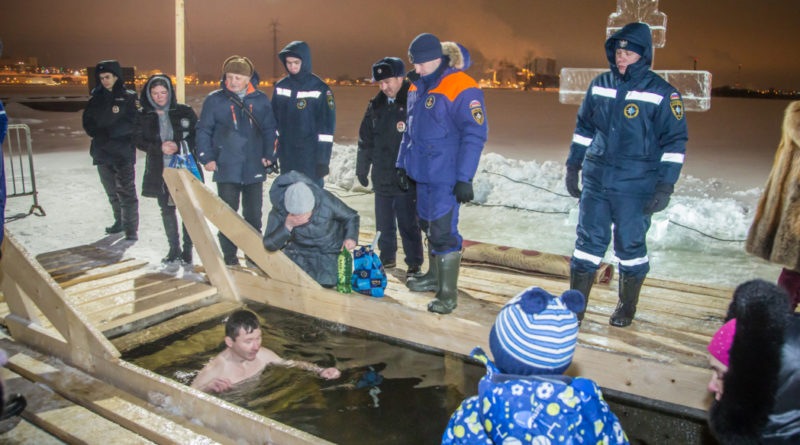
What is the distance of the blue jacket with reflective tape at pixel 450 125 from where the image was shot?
3.92 m

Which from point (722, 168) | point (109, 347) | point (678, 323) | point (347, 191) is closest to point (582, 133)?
point (678, 323)

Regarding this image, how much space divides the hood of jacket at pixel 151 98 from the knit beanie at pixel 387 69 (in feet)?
6.98

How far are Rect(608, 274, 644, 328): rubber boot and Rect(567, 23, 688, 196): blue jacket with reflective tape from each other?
24.4 inches

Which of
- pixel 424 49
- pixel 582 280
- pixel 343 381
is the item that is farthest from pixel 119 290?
pixel 582 280

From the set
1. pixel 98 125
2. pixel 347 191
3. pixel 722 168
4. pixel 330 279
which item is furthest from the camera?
pixel 722 168

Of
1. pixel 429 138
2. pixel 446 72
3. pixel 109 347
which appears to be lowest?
pixel 109 347

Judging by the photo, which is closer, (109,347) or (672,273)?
(109,347)

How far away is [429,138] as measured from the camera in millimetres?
4020

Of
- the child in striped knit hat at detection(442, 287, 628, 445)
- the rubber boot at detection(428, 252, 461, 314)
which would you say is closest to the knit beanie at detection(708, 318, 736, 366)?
the child in striped knit hat at detection(442, 287, 628, 445)

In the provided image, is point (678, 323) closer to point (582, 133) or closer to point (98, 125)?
point (582, 133)

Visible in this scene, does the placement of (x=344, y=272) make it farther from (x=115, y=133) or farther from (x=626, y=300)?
(x=115, y=133)

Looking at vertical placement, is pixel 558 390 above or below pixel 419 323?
above

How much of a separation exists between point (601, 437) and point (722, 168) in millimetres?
15334

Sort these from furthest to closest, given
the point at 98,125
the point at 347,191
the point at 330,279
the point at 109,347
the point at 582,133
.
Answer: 1. the point at 347,191
2. the point at 98,125
3. the point at 330,279
4. the point at 582,133
5. the point at 109,347
